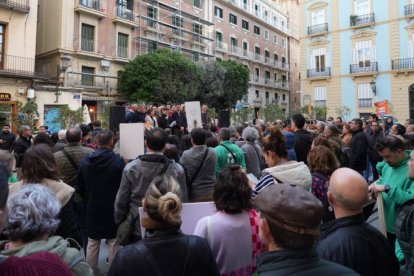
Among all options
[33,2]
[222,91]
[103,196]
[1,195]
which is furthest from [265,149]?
[222,91]

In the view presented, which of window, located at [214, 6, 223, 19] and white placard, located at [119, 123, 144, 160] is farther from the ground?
window, located at [214, 6, 223, 19]

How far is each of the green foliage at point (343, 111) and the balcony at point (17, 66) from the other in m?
23.6

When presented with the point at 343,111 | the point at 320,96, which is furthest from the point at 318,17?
the point at 343,111

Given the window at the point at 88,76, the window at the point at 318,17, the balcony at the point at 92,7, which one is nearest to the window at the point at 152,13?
the balcony at the point at 92,7

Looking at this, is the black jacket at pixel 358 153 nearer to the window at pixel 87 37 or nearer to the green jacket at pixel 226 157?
the green jacket at pixel 226 157

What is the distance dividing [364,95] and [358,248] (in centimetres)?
3056

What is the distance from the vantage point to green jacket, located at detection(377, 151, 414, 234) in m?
3.10

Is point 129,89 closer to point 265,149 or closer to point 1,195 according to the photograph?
point 265,149

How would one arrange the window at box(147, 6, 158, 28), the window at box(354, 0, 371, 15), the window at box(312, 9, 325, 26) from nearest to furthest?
1. the window at box(354, 0, 371, 15)
2. the window at box(147, 6, 158, 28)
3. the window at box(312, 9, 325, 26)

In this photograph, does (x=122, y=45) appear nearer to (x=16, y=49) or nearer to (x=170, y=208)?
(x=16, y=49)

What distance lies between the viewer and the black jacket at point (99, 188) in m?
4.11

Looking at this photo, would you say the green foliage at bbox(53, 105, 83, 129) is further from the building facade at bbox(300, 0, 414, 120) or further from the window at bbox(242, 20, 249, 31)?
the window at bbox(242, 20, 249, 31)

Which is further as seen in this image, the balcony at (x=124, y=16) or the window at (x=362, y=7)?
the window at (x=362, y=7)

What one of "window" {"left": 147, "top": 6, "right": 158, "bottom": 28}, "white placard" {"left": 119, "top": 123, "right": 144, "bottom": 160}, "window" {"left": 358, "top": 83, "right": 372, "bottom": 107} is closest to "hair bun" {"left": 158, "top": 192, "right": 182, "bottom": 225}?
"white placard" {"left": 119, "top": 123, "right": 144, "bottom": 160}
